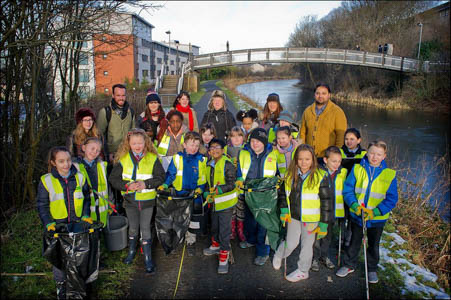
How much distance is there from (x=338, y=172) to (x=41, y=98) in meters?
5.36

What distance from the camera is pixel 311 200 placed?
340cm

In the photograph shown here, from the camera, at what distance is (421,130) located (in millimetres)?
17469

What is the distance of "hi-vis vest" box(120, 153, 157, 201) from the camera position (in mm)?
3582

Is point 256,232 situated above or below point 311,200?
below

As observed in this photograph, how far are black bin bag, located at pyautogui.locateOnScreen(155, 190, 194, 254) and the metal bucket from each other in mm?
611

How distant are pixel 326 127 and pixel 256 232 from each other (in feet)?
5.88

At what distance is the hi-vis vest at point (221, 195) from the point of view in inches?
145

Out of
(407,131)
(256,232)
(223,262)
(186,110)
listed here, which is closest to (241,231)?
(256,232)

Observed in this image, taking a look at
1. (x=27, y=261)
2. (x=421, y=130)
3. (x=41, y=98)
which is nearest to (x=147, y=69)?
(x=421, y=130)

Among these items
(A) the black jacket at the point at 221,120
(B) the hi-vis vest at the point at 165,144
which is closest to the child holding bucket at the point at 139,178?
(B) the hi-vis vest at the point at 165,144

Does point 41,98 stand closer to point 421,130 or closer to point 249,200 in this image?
point 249,200

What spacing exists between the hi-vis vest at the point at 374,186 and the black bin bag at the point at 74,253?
9.07ft

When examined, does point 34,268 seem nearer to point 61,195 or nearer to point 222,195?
point 61,195

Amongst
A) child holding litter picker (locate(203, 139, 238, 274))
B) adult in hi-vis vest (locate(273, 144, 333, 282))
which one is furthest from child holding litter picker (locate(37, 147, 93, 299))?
adult in hi-vis vest (locate(273, 144, 333, 282))
